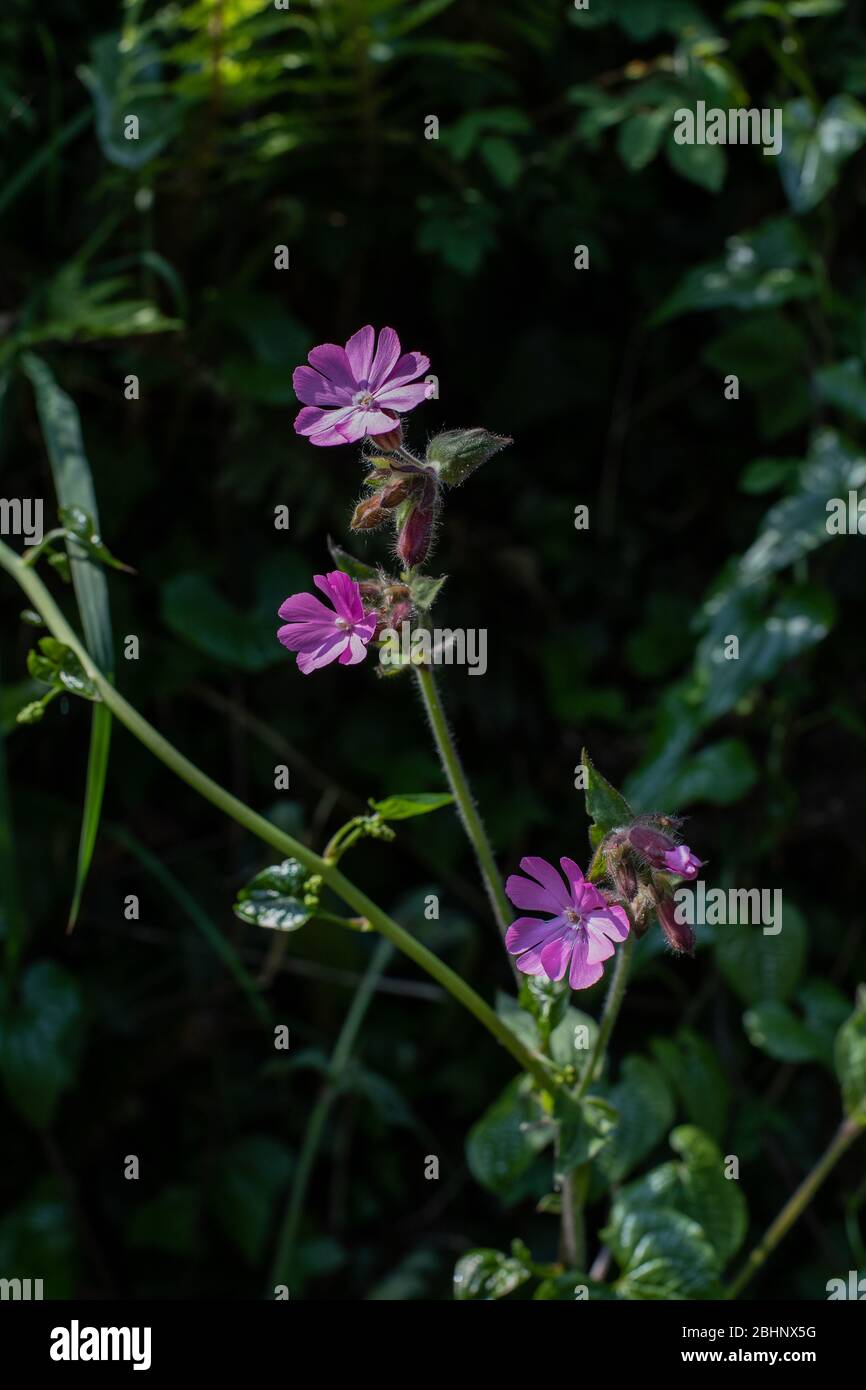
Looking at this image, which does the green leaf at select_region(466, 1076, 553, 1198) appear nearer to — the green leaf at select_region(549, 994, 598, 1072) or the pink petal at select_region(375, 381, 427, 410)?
the green leaf at select_region(549, 994, 598, 1072)

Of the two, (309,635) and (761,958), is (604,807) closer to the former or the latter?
(309,635)

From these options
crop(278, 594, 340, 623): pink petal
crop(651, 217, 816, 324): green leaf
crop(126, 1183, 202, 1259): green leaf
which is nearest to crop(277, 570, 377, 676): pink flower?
crop(278, 594, 340, 623): pink petal

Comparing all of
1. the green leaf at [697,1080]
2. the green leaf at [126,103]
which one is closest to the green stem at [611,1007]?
the green leaf at [697,1080]

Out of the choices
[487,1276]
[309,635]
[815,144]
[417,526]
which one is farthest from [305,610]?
[815,144]

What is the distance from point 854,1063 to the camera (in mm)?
1820

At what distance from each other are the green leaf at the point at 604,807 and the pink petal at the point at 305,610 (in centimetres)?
30

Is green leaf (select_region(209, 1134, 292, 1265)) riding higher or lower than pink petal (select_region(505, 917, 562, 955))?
lower

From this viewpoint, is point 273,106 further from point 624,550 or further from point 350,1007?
point 350,1007

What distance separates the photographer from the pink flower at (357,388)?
120 centimetres

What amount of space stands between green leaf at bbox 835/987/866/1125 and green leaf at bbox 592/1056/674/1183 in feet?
0.81

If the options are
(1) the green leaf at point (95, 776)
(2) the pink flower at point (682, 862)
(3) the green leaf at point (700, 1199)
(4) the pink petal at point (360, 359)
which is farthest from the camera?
(3) the green leaf at point (700, 1199)

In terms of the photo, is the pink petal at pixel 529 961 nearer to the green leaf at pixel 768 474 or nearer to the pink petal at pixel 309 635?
the pink petal at pixel 309 635

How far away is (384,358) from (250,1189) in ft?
5.18

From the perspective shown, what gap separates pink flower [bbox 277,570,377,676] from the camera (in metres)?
1.21
